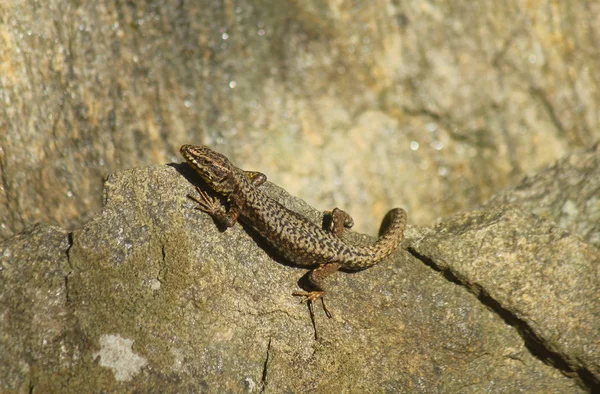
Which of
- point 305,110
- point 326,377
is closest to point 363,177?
point 305,110

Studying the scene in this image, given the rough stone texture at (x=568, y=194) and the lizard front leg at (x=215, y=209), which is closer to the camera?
the lizard front leg at (x=215, y=209)

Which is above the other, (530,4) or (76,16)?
(530,4)

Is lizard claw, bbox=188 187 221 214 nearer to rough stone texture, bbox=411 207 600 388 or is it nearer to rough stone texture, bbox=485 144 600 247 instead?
rough stone texture, bbox=411 207 600 388

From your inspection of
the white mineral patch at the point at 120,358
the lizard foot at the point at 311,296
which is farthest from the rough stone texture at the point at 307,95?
the lizard foot at the point at 311,296

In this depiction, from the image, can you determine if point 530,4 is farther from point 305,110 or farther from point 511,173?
point 305,110

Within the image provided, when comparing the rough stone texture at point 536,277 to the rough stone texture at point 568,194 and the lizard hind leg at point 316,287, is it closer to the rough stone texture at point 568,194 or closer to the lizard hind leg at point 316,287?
the rough stone texture at point 568,194

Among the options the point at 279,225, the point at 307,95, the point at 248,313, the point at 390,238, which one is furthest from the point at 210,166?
the point at 307,95
